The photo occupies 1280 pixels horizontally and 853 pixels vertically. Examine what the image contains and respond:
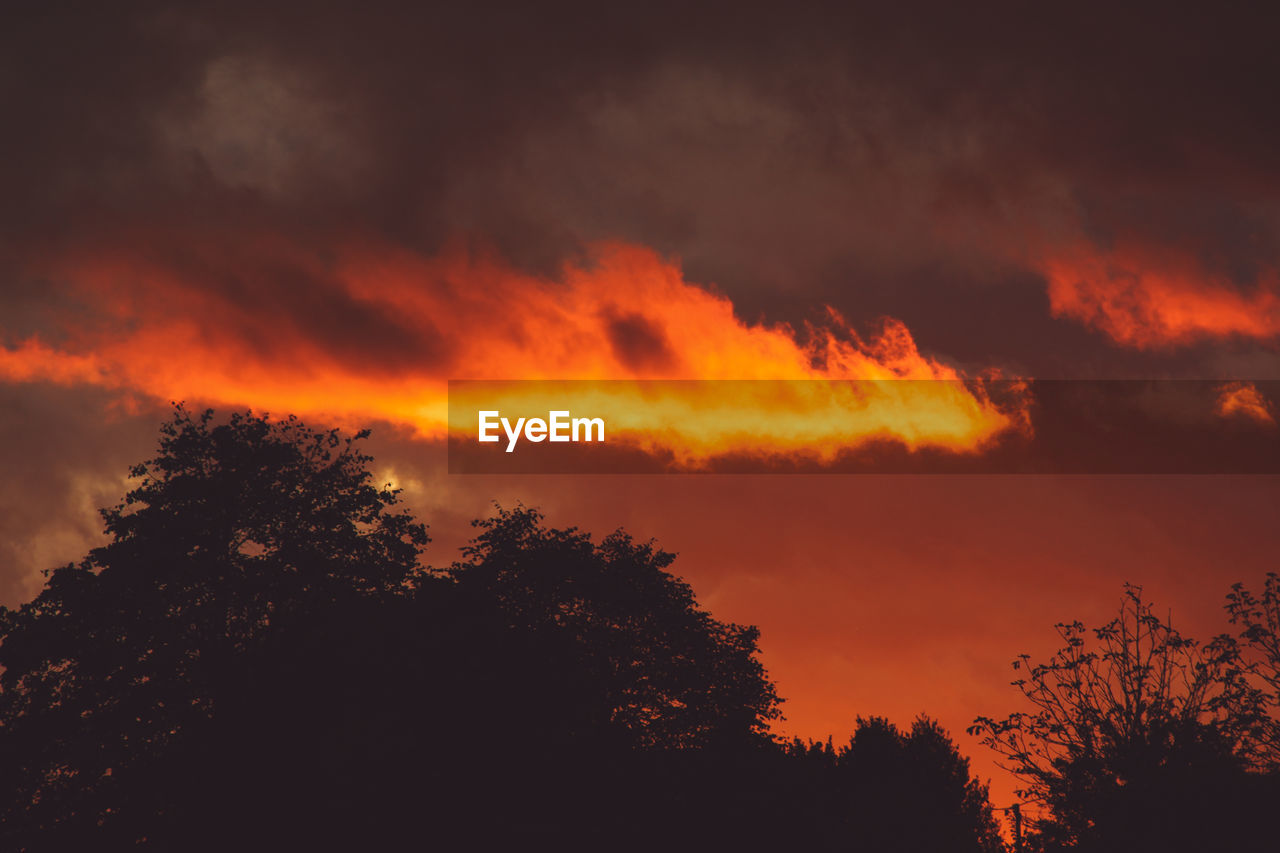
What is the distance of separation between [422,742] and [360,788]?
2.45m

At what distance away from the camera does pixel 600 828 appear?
31.0 meters

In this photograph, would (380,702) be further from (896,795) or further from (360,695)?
(896,795)

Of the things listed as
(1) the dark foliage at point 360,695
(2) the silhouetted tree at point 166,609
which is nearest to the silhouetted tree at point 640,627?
(1) the dark foliage at point 360,695

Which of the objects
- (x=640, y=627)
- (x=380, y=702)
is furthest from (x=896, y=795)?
(x=380, y=702)

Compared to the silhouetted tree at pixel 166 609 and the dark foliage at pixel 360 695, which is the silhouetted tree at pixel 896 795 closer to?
the dark foliage at pixel 360 695

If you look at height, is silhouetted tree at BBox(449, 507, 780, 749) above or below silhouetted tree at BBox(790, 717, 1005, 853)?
above

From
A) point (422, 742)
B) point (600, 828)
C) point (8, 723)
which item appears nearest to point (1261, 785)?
point (600, 828)

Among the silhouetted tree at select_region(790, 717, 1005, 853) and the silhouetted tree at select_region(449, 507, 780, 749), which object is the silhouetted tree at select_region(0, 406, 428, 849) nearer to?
the silhouetted tree at select_region(449, 507, 780, 749)

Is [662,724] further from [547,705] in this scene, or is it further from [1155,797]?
[1155,797]

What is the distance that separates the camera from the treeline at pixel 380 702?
30.3 m

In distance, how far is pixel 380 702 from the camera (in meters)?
33.3

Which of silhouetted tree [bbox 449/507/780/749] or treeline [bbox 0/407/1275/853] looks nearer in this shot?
treeline [bbox 0/407/1275/853]

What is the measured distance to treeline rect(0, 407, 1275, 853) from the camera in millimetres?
30344

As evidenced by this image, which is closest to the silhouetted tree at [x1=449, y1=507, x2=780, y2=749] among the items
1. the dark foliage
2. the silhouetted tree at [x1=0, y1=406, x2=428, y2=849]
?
the dark foliage
